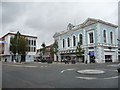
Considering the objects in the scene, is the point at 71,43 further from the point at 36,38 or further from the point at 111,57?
the point at 36,38

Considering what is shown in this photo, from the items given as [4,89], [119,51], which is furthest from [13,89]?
[119,51]

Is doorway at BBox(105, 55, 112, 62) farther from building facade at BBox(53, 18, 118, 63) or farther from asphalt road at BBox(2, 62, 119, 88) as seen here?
asphalt road at BBox(2, 62, 119, 88)

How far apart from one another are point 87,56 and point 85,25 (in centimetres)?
1008

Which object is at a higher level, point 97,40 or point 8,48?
point 97,40

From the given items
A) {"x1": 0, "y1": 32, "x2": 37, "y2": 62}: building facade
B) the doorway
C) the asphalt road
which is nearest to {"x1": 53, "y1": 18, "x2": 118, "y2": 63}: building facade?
the doorway

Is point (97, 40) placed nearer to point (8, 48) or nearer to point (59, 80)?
point (59, 80)

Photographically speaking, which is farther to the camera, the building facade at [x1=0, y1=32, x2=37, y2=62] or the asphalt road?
the building facade at [x1=0, y1=32, x2=37, y2=62]

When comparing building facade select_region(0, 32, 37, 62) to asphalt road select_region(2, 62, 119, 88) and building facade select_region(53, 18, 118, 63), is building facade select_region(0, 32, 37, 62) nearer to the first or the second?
building facade select_region(53, 18, 118, 63)

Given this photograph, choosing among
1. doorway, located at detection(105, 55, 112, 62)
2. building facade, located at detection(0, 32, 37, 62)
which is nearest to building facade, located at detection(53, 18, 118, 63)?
doorway, located at detection(105, 55, 112, 62)

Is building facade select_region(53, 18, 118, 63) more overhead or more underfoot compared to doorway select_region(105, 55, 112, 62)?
more overhead

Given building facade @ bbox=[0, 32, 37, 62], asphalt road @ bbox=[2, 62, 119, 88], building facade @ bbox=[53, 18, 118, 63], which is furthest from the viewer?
building facade @ bbox=[0, 32, 37, 62]

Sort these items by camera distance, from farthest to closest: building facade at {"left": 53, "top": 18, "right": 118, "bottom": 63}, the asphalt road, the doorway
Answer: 1. the doorway
2. building facade at {"left": 53, "top": 18, "right": 118, "bottom": 63}
3. the asphalt road

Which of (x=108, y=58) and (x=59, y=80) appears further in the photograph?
(x=108, y=58)

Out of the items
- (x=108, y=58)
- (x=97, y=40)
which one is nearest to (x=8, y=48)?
(x=97, y=40)
